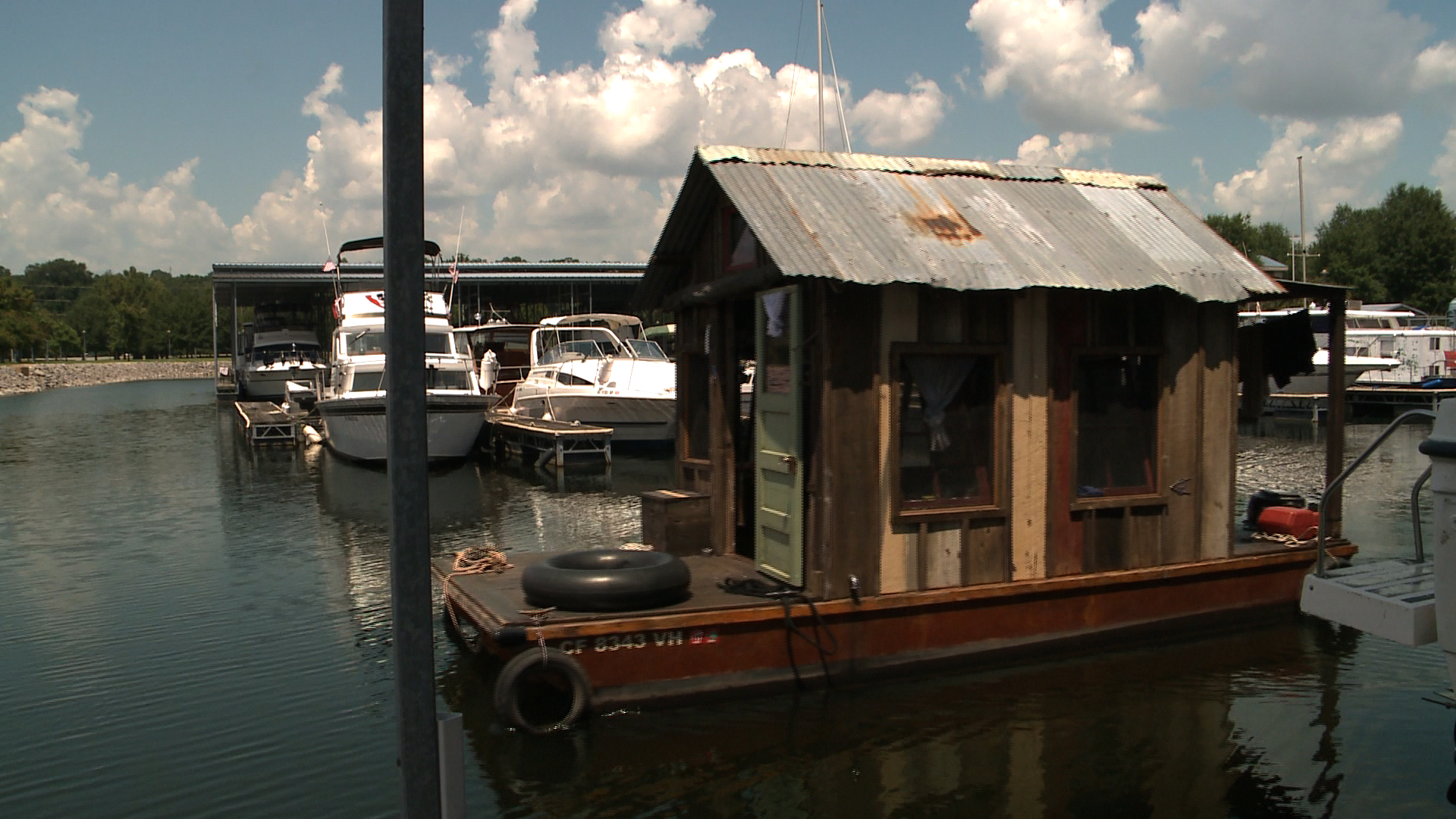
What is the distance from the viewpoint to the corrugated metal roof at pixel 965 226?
7.76 meters

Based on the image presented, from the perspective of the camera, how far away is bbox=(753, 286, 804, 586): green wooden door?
7781 mm

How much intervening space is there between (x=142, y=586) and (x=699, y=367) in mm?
7116

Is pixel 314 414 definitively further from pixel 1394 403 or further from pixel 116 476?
pixel 1394 403

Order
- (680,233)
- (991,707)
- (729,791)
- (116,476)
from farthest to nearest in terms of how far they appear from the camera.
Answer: (116,476) → (680,233) → (991,707) → (729,791)

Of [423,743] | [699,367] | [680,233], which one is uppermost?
[680,233]

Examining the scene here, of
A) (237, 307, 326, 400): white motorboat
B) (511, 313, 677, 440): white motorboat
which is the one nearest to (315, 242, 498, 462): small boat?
(511, 313, 677, 440): white motorboat

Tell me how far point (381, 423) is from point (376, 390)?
6.00 ft

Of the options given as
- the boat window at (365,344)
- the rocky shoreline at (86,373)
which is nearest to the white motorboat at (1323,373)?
the boat window at (365,344)

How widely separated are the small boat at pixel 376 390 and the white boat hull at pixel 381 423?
0.05 feet

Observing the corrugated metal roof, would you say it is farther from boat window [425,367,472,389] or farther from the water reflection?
boat window [425,367,472,389]

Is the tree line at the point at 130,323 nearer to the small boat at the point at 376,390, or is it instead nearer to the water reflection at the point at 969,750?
the small boat at the point at 376,390

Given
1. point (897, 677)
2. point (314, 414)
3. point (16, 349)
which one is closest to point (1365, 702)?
point (897, 677)

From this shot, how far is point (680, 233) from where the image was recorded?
9.75 metres

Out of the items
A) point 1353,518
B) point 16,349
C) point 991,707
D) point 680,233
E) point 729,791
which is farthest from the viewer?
point 16,349
